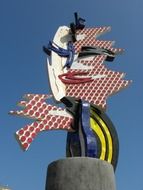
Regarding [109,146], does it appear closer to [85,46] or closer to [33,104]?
[33,104]

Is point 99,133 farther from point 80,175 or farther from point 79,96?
point 80,175

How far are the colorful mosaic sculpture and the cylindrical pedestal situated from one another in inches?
25.3

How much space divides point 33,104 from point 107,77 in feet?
6.19

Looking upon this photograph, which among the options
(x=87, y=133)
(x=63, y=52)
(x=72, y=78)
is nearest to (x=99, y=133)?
(x=87, y=133)

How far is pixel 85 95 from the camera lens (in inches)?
357

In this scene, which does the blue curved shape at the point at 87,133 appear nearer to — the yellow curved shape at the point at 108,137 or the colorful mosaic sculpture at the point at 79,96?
the colorful mosaic sculpture at the point at 79,96

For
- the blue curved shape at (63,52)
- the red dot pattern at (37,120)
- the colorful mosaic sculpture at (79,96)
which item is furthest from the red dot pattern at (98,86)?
the red dot pattern at (37,120)

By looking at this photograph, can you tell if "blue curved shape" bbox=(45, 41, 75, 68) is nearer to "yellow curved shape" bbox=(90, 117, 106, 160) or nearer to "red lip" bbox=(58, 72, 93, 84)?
"red lip" bbox=(58, 72, 93, 84)

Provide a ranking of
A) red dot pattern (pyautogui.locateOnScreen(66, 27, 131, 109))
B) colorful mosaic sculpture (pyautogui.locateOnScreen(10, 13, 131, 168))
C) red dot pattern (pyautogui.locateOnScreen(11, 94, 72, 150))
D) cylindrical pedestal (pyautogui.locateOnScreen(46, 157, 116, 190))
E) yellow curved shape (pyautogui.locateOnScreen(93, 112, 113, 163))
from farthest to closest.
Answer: red dot pattern (pyautogui.locateOnScreen(66, 27, 131, 109)) < yellow curved shape (pyautogui.locateOnScreen(93, 112, 113, 163)) < colorful mosaic sculpture (pyautogui.locateOnScreen(10, 13, 131, 168)) < red dot pattern (pyautogui.locateOnScreen(11, 94, 72, 150)) < cylindrical pedestal (pyautogui.locateOnScreen(46, 157, 116, 190))

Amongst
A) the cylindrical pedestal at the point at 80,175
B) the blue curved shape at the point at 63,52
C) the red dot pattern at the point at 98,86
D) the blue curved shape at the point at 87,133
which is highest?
the blue curved shape at the point at 63,52

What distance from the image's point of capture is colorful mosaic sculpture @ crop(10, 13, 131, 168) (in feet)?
27.5

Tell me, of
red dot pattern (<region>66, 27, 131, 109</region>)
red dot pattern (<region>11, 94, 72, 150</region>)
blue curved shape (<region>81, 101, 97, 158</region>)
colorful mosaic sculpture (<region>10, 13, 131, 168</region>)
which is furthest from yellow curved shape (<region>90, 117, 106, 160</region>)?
red dot pattern (<region>11, 94, 72, 150</region>)

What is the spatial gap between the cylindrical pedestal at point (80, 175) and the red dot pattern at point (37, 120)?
0.97 metres

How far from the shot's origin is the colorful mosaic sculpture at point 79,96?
8.38 meters
